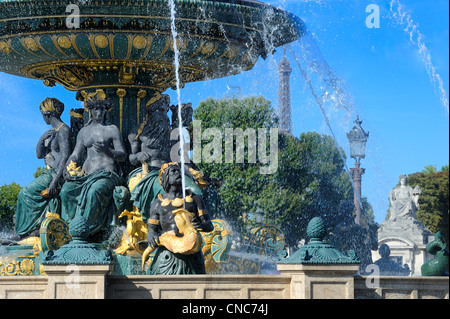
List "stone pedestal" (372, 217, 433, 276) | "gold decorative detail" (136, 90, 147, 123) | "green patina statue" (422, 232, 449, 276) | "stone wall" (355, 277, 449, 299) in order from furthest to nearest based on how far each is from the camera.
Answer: "stone pedestal" (372, 217, 433, 276)
"gold decorative detail" (136, 90, 147, 123)
"green patina statue" (422, 232, 449, 276)
"stone wall" (355, 277, 449, 299)

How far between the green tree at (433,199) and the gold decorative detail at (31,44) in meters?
32.3

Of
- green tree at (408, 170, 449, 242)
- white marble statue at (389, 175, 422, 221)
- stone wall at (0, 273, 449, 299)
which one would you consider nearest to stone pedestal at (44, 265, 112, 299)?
stone wall at (0, 273, 449, 299)

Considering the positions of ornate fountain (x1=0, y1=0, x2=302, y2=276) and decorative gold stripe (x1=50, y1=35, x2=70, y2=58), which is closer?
ornate fountain (x1=0, y1=0, x2=302, y2=276)

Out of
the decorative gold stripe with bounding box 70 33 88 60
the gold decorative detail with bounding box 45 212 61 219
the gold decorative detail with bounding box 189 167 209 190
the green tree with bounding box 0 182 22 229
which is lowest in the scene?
the gold decorative detail with bounding box 45 212 61 219

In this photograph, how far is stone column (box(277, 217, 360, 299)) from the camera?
8742 mm

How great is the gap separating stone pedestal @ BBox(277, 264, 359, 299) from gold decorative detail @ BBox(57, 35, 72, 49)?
14.4 ft

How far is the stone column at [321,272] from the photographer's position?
Result: 874 centimetres

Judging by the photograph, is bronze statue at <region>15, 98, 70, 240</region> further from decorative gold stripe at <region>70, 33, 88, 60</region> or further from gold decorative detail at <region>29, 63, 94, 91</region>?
decorative gold stripe at <region>70, 33, 88, 60</region>

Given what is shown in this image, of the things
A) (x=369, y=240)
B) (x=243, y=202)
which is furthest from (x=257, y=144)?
(x=369, y=240)

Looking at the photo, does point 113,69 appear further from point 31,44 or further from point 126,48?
point 31,44

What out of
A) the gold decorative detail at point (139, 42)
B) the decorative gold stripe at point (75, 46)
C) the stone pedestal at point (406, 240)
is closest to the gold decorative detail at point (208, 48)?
the gold decorative detail at point (139, 42)

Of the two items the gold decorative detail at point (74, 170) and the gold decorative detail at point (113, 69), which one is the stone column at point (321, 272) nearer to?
the gold decorative detail at point (74, 170)
